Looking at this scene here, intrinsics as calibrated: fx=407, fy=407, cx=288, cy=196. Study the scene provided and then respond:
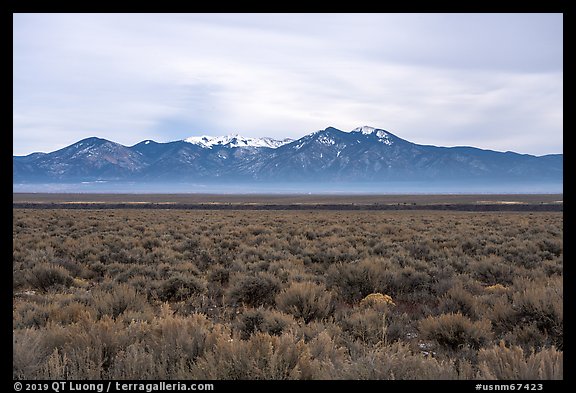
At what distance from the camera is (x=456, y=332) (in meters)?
6.29

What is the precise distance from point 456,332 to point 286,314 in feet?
9.18

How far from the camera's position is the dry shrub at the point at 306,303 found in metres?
7.57

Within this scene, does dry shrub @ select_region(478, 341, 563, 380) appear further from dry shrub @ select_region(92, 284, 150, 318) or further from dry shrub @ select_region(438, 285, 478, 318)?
dry shrub @ select_region(92, 284, 150, 318)

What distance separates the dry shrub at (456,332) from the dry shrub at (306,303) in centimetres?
184

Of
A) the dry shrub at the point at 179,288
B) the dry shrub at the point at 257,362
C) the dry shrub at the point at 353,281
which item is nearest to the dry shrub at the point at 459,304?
the dry shrub at the point at 353,281

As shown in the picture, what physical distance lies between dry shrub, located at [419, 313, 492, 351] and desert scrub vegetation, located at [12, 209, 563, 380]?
0.06 ft

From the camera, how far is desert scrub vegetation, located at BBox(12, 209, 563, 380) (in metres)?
4.19

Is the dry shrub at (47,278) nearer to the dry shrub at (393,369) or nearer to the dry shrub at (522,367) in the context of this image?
the dry shrub at (393,369)

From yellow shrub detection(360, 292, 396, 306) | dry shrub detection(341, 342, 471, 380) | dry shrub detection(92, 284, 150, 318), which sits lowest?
yellow shrub detection(360, 292, 396, 306)

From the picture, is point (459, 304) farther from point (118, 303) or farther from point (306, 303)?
point (118, 303)

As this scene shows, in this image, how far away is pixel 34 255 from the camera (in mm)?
13375

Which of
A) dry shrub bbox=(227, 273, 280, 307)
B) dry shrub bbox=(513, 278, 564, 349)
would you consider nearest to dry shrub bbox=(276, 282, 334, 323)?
dry shrub bbox=(227, 273, 280, 307)
